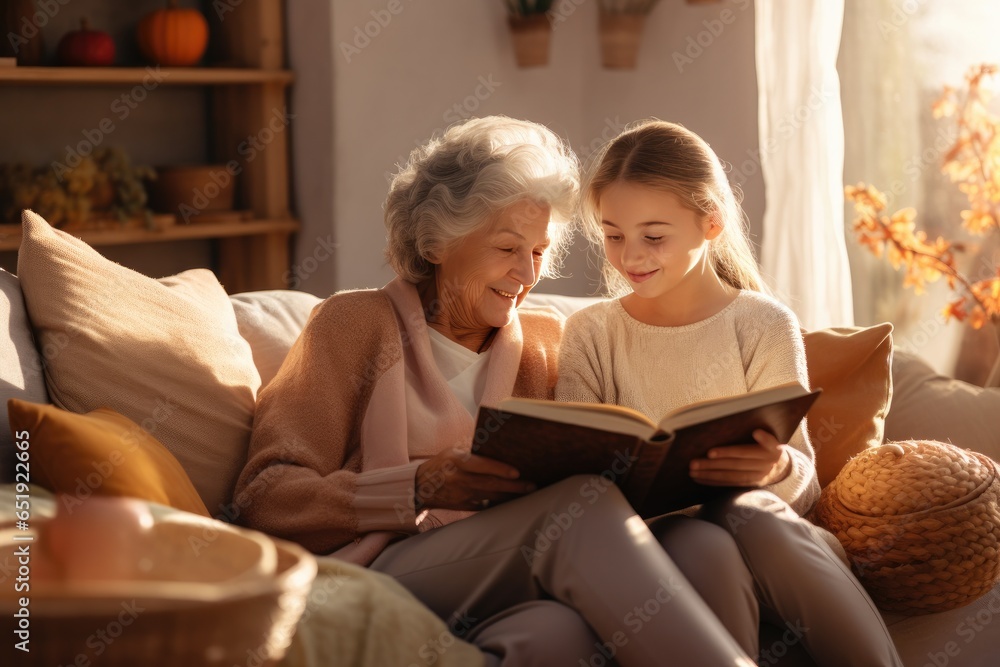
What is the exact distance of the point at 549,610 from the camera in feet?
4.76

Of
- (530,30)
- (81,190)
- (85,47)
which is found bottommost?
(81,190)

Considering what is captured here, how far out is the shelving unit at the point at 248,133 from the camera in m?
3.27

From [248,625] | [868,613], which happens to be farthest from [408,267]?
[248,625]

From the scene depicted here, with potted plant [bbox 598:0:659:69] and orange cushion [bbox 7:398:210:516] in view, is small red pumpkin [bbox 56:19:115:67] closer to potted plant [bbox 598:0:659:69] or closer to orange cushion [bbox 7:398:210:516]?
potted plant [bbox 598:0:659:69]

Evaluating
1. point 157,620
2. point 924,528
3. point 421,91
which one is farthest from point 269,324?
point 421,91

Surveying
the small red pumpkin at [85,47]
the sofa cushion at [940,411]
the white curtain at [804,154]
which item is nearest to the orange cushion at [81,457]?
the sofa cushion at [940,411]

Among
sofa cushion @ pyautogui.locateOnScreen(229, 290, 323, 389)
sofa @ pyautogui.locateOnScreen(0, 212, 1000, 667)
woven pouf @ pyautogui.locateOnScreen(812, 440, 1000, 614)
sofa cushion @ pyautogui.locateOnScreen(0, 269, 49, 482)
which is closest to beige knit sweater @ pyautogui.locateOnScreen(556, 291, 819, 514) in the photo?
woven pouf @ pyautogui.locateOnScreen(812, 440, 1000, 614)

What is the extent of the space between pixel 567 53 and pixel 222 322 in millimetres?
2352

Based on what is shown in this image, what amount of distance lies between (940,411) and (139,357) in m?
1.53

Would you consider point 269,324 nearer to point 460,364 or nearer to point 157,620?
point 460,364

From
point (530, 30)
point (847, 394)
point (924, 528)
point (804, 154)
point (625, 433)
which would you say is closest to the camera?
point (625, 433)

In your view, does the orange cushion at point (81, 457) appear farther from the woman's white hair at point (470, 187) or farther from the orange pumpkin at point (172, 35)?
the orange pumpkin at point (172, 35)

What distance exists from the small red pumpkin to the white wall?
22.7 inches

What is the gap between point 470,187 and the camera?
6.19 feet
